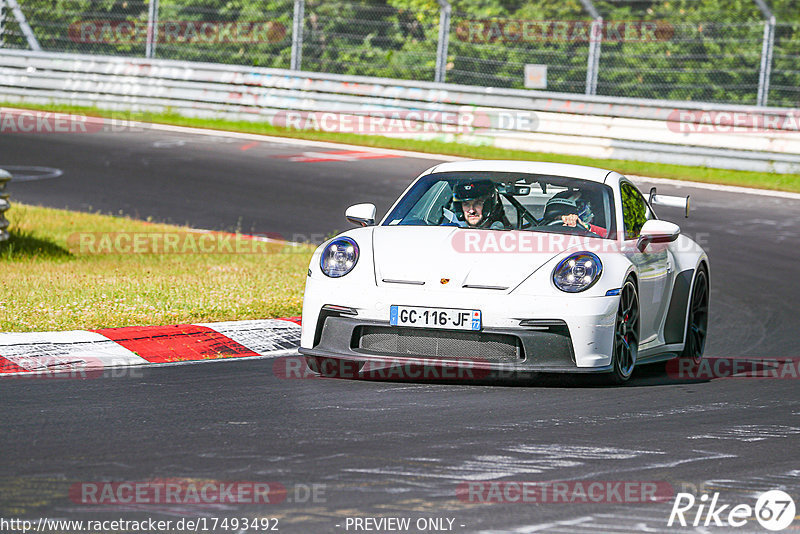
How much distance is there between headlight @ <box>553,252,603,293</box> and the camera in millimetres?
6852

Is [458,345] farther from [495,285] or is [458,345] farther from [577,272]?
[577,272]

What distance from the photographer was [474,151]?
19.8 metres

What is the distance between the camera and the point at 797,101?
1845 centimetres

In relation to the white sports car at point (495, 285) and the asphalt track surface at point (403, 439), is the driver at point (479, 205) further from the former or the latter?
the asphalt track surface at point (403, 439)

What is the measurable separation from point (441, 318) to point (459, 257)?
1.40 feet

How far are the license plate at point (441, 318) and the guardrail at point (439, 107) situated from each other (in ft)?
40.1

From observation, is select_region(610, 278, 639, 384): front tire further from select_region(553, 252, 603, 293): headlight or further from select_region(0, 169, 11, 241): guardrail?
select_region(0, 169, 11, 241): guardrail

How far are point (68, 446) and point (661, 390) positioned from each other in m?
3.33

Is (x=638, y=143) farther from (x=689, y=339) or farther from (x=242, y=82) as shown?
(x=689, y=339)

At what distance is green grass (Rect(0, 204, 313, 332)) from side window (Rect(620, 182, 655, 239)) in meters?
2.54

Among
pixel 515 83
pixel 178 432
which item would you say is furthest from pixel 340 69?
pixel 178 432

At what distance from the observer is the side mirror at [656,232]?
751 centimetres

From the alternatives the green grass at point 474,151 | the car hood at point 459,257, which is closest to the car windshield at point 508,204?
the car hood at point 459,257

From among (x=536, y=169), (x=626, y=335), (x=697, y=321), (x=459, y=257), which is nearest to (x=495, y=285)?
(x=459, y=257)
